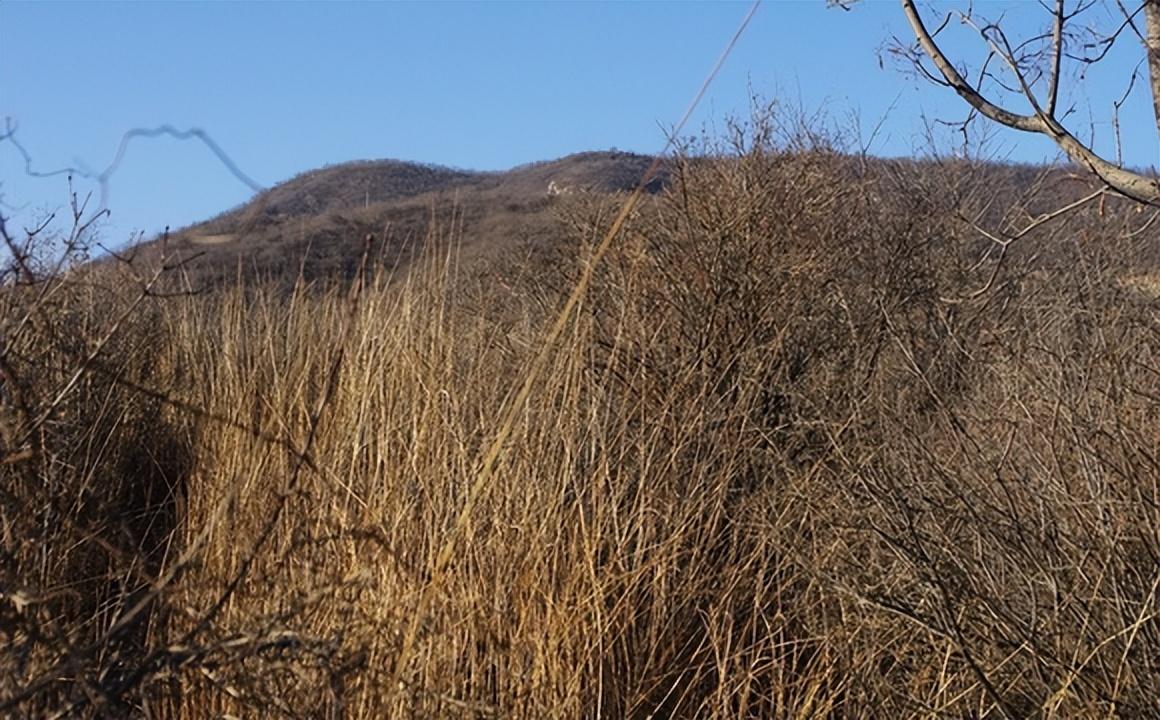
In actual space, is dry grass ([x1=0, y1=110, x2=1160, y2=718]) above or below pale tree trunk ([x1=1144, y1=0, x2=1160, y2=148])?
below

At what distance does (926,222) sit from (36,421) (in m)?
13.5

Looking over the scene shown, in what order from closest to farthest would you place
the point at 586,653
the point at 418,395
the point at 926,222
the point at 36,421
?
the point at 36,421, the point at 586,653, the point at 418,395, the point at 926,222

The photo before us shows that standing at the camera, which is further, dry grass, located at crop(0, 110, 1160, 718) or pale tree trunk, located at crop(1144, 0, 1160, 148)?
pale tree trunk, located at crop(1144, 0, 1160, 148)

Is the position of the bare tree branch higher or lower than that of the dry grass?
higher

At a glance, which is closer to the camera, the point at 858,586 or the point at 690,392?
the point at 858,586

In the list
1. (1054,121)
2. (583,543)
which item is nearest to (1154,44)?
(1054,121)

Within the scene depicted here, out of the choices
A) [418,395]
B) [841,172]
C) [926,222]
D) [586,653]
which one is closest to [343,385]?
[418,395]

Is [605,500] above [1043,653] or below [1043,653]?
above

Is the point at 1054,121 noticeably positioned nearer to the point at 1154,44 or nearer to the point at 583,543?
the point at 1154,44

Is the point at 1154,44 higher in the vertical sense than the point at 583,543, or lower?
higher

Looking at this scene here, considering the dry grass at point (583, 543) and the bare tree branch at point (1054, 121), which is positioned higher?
the bare tree branch at point (1054, 121)

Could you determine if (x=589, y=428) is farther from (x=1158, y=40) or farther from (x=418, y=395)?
(x=1158, y=40)

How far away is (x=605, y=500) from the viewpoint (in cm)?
372

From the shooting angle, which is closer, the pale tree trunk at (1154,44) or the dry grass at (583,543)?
the dry grass at (583,543)
